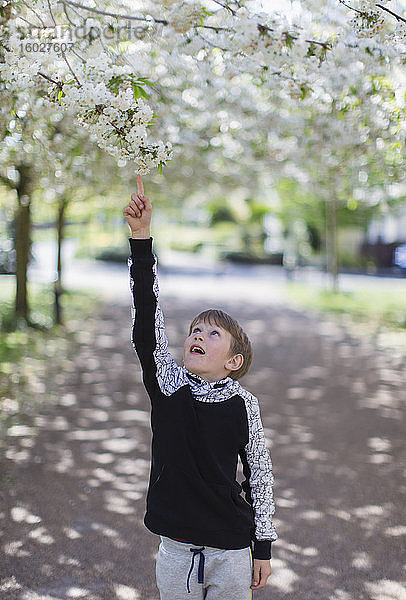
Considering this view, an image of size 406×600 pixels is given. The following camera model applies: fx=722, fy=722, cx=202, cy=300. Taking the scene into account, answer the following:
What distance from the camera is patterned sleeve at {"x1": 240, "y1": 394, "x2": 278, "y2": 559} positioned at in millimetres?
2543

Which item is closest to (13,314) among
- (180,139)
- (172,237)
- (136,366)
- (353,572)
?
(136,366)

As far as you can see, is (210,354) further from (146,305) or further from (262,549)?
(262,549)

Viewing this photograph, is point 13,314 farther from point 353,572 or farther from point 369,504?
point 353,572

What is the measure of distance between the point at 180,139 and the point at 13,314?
5039 millimetres

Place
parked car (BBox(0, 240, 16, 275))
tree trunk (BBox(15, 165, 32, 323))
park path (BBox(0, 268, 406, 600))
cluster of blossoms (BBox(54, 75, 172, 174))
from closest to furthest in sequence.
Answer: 1. cluster of blossoms (BBox(54, 75, 172, 174))
2. park path (BBox(0, 268, 406, 600))
3. tree trunk (BBox(15, 165, 32, 323))
4. parked car (BBox(0, 240, 16, 275))

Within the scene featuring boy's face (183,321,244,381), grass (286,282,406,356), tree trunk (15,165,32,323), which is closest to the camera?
boy's face (183,321,244,381)

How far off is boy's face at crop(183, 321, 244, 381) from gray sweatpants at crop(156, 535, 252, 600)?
584mm

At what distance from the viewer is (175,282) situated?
2923cm

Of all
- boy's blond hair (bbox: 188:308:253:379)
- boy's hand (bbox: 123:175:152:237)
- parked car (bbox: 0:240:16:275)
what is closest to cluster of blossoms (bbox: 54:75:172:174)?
boy's hand (bbox: 123:175:152:237)

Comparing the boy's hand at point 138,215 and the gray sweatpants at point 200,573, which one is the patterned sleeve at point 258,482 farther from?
the boy's hand at point 138,215

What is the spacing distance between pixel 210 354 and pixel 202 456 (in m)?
0.35

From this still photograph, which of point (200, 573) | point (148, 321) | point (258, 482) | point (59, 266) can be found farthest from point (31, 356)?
point (200, 573)

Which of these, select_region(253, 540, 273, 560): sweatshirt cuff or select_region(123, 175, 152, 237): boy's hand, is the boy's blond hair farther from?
select_region(253, 540, 273, 560): sweatshirt cuff

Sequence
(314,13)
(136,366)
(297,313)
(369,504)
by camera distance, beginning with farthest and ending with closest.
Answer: (297,313) → (136,366) → (314,13) → (369,504)
